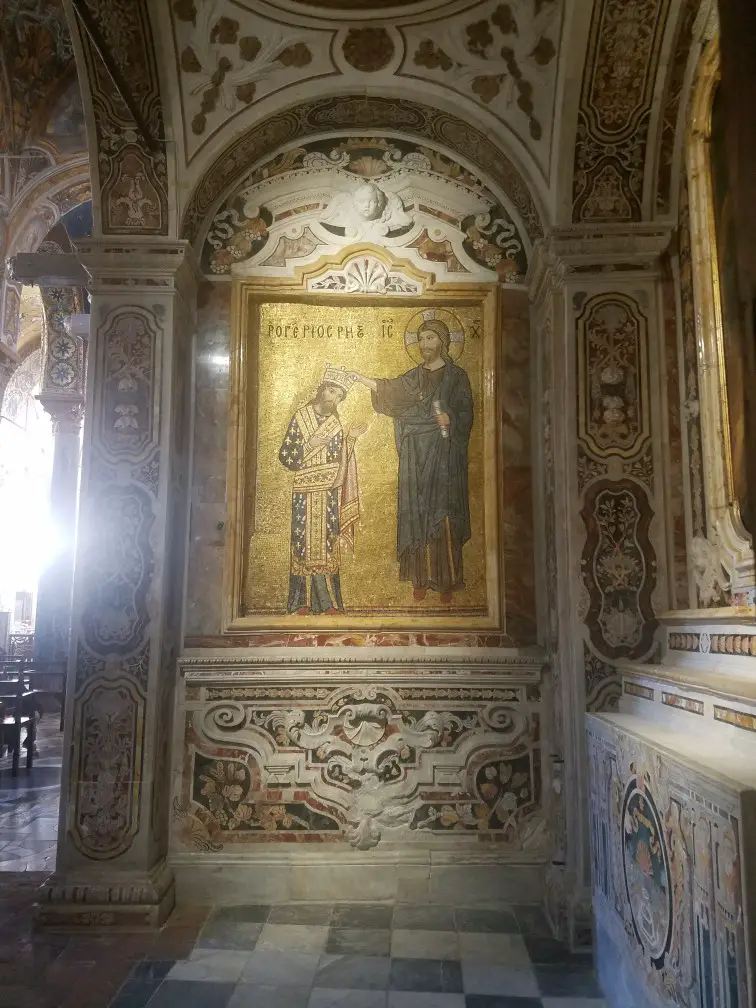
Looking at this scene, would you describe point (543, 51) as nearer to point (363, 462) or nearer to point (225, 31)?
point (225, 31)

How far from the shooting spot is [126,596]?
4535mm

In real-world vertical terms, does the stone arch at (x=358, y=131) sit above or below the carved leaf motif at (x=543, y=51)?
below

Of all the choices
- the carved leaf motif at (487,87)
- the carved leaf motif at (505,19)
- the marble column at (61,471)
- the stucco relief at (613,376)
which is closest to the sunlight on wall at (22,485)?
the marble column at (61,471)

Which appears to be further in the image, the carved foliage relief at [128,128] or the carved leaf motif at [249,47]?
the carved leaf motif at [249,47]

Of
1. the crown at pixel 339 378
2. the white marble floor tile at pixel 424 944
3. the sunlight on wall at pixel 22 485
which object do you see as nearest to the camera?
the white marble floor tile at pixel 424 944

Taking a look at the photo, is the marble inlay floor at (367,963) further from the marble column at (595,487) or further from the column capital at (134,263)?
the column capital at (134,263)

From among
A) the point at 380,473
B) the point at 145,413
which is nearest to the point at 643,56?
the point at 380,473

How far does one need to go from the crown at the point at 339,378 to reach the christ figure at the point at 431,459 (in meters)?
0.06

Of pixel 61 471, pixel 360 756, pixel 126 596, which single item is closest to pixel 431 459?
pixel 360 756

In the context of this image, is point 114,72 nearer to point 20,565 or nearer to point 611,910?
point 611,910

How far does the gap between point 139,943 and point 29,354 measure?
14.4 m

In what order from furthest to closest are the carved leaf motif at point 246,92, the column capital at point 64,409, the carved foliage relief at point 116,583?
the column capital at point 64,409 < the carved leaf motif at point 246,92 < the carved foliage relief at point 116,583

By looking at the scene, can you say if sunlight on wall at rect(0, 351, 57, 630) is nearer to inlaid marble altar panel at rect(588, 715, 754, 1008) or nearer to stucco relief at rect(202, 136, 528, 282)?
stucco relief at rect(202, 136, 528, 282)

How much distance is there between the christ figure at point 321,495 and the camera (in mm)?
4938
